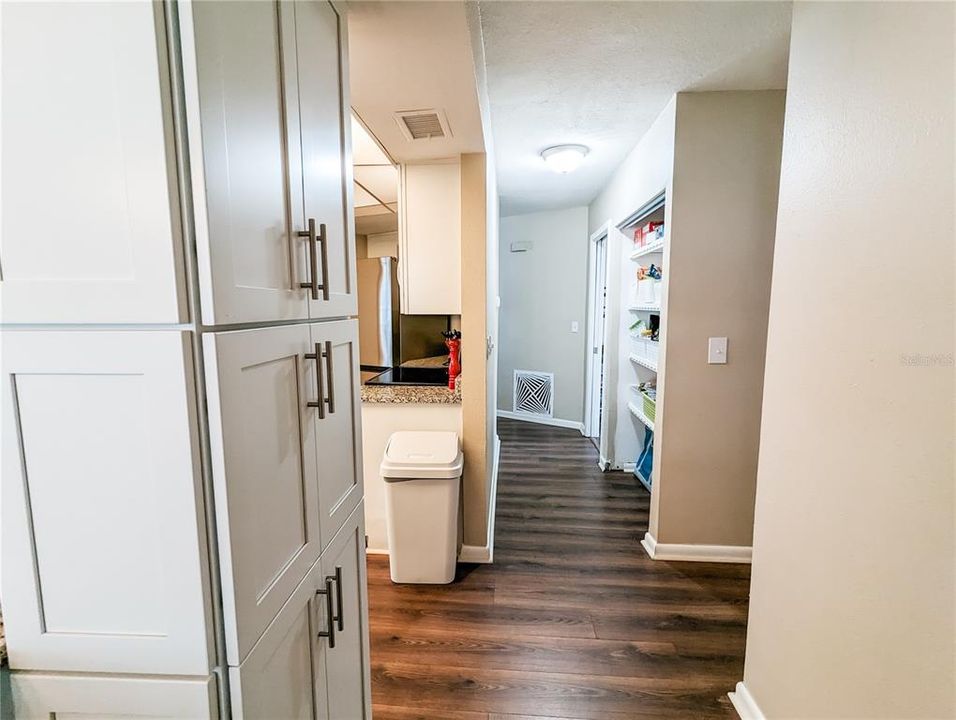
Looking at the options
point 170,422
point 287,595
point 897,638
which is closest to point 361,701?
point 287,595

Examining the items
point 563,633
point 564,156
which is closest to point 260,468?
point 563,633

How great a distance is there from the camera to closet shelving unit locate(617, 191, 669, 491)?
2.81 meters

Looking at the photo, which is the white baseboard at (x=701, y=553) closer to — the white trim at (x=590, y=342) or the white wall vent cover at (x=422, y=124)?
the white trim at (x=590, y=342)

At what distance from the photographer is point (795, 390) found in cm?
129

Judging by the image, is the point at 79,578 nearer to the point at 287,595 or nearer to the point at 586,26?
the point at 287,595

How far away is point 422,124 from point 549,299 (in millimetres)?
3347

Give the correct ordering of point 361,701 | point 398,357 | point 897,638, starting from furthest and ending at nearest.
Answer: point 398,357 < point 361,701 < point 897,638

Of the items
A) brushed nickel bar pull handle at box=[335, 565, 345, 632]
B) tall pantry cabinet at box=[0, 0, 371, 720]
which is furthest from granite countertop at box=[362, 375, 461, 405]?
tall pantry cabinet at box=[0, 0, 371, 720]

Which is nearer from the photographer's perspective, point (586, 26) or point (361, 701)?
point (361, 701)

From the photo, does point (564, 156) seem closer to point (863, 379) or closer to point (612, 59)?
point (612, 59)

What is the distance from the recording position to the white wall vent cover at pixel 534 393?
502cm

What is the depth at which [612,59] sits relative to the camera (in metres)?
1.81

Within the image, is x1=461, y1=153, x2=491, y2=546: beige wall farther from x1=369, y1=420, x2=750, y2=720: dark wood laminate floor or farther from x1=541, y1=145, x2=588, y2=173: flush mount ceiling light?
x1=541, y1=145, x2=588, y2=173: flush mount ceiling light

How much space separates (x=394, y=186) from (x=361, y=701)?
257 cm
